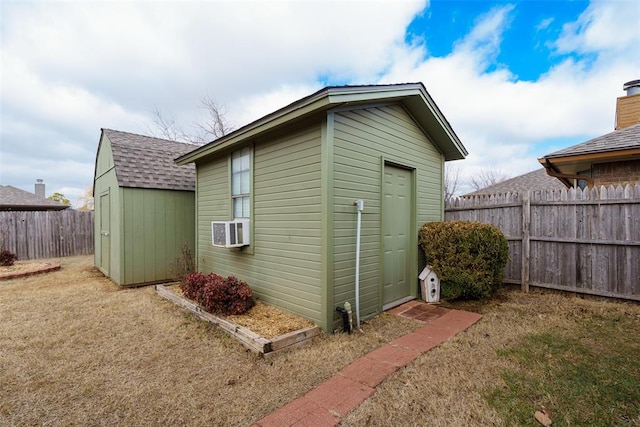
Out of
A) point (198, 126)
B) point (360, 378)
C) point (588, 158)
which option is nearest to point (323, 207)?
point (360, 378)

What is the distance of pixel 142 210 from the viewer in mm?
6418

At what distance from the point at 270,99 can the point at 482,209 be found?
11.7 m

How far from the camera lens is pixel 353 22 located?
22.3 feet

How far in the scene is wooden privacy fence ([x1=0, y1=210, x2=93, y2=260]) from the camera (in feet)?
31.1

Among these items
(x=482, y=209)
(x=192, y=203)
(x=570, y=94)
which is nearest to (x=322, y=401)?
(x=482, y=209)

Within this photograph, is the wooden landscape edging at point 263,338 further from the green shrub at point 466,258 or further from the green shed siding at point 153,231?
the green shed siding at point 153,231

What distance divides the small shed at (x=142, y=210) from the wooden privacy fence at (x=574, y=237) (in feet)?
22.3

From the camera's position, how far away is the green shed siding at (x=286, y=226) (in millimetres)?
3615

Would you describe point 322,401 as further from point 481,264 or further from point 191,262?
point 191,262

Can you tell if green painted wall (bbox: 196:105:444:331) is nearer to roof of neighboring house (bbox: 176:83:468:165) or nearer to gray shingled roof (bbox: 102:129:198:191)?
roof of neighboring house (bbox: 176:83:468:165)

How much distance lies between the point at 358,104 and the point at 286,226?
1877 mm

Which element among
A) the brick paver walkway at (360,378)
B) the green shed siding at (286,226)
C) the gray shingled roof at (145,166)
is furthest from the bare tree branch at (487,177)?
the green shed siding at (286,226)

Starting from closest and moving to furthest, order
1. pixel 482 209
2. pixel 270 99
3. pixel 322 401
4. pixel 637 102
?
pixel 322 401 < pixel 482 209 < pixel 637 102 < pixel 270 99

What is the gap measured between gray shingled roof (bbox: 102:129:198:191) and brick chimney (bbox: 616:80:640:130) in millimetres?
12561
